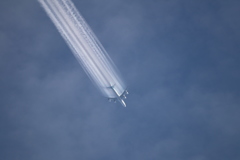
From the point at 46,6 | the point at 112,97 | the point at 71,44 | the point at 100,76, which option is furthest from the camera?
the point at 112,97

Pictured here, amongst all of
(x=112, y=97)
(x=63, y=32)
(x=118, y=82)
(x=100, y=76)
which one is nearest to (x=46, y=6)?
(x=63, y=32)

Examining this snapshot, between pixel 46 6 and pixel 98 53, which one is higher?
pixel 46 6

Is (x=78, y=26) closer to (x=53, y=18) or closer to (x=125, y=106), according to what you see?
(x=53, y=18)

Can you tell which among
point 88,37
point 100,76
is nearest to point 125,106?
point 100,76

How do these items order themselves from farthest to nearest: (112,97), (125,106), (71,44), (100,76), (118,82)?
1. (125,106)
2. (112,97)
3. (118,82)
4. (100,76)
5. (71,44)

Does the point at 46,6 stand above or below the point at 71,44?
above

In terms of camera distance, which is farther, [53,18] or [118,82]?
[118,82]

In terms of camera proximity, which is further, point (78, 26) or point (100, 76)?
point (100, 76)

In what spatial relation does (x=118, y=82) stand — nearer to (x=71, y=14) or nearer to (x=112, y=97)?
(x=112, y=97)

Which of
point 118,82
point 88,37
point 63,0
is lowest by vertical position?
point 118,82
